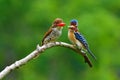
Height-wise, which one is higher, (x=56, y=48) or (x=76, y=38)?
(x=56, y=48)

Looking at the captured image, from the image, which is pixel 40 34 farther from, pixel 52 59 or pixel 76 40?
pixel 76 40

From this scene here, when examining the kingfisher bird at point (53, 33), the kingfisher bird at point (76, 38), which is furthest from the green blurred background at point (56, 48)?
the kingfisher bird at point (53, 33)

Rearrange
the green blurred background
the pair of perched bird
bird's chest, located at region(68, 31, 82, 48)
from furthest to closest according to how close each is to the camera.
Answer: the green blurred background
bird's chest, located at region(68, 31, 82, 48)
the pair of perched bird

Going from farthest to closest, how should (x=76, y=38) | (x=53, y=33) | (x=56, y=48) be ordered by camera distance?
(x=56, y=48), (x=76, y=38), (x=53, y=33)

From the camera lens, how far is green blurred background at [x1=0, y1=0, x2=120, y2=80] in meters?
18.2

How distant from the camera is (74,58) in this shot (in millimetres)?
18688

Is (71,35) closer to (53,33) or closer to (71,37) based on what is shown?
(71,37)

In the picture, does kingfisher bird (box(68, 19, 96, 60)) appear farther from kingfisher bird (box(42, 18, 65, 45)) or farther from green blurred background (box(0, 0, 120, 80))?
green blurred background (box(0, 0, 120, 80))

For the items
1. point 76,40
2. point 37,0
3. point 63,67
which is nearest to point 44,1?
point 37,0

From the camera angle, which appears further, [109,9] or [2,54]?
[109,9]

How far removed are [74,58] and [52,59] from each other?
781 mm

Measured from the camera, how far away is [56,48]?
1920 centimetres

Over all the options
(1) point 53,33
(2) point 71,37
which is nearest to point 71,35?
(2) point 71,37

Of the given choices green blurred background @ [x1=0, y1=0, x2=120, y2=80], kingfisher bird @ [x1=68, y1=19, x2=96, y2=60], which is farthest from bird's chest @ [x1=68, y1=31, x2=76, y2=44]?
green blurred background @ [x1=0, y1=0, x2=120, y2=80]
